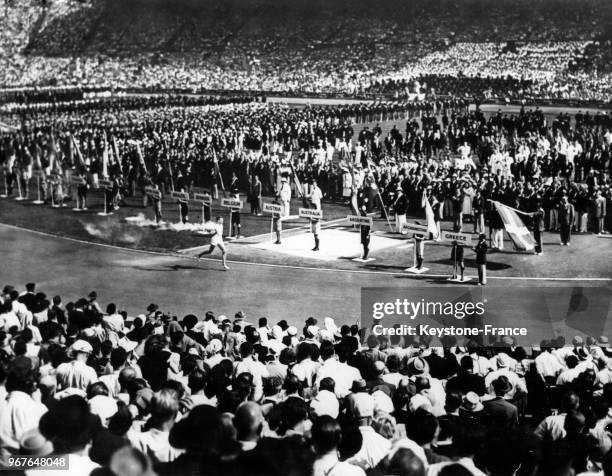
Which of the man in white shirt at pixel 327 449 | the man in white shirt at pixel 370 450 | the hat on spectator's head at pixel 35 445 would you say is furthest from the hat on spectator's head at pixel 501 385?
the hat on spectator's head at pixel 35 445

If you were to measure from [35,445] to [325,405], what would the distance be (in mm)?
3116

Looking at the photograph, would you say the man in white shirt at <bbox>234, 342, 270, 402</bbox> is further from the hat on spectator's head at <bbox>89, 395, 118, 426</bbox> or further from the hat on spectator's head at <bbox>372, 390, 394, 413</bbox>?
the hat on spectator's head at <bbox>89, 395, 118, 426</bbox>

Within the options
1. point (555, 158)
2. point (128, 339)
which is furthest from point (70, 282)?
point (555, 158)

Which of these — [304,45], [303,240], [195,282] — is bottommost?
[195,282]

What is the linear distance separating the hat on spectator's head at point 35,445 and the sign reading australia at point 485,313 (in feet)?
24.2

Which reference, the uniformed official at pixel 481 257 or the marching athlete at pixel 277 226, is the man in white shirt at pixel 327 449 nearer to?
the uniformed official at pixel 481 257

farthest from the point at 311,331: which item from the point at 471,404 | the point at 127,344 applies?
the point at 471,404

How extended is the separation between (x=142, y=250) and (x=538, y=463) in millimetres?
19205

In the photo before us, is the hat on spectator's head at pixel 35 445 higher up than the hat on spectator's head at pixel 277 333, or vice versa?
the hat on spectator's head at pixel 35 445

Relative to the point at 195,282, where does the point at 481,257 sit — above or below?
above

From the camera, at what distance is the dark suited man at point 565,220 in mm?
22906

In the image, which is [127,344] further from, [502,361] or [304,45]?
[304,45]

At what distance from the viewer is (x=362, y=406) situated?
8.00 m

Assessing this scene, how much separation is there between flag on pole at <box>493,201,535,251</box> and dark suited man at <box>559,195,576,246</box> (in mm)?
1370
